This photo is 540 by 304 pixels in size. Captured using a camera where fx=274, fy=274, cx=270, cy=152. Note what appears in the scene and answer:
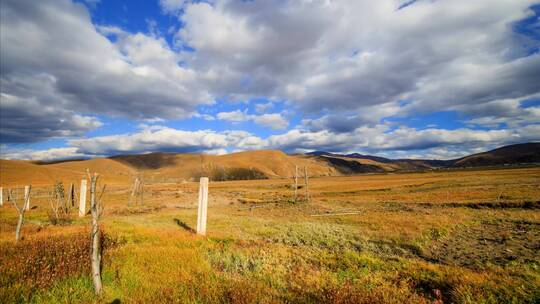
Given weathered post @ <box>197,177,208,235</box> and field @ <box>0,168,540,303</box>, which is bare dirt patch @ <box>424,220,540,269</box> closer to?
field @ <box>0,168,540,303</box>

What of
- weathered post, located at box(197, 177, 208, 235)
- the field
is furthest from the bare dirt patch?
weathered post, located at box(197, 177, 208, 235)

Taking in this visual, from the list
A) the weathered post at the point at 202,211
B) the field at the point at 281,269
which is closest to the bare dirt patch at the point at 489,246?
the field at the point at 281,269

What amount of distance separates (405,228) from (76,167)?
192710mm

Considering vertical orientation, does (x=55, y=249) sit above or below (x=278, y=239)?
above

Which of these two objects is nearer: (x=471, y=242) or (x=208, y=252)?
(x=208, y=252)

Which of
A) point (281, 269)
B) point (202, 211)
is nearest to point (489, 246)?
point (281, 269)

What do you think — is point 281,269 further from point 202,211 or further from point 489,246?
point 489,246

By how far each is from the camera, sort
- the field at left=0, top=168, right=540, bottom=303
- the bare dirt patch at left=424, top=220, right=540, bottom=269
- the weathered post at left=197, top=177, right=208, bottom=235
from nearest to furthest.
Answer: the field at left=0, top=168, right=540, bottom=303 → the bare dirt patch at left=424, top=220, right=540, bottom=269 → the weathered post at left=197, top=177, right=208, bottom=235

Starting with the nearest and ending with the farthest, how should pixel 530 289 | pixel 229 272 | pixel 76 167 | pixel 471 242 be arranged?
1. pixel 530 289
2. pixel 229 272
3. pixel 471 242
4. pixel 76 167

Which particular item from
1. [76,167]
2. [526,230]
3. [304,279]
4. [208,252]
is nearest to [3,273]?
[208,252]

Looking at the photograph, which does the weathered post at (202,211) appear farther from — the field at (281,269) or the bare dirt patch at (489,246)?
the bare dirt patch at (489,246)

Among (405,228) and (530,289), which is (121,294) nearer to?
(530,289)

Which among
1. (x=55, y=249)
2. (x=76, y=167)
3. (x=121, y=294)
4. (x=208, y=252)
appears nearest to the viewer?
(x=121, y=294)

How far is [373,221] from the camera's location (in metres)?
17.3
